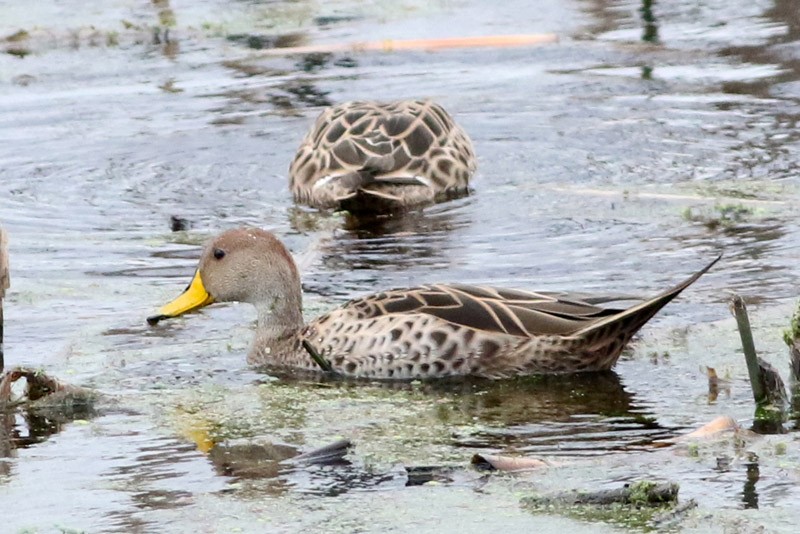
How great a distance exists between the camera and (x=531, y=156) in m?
12.5

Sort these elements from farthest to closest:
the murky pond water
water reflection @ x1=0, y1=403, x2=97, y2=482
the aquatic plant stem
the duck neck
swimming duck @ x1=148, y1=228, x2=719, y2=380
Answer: the duck neck → swimming duck @ x1=148, y1=228, x2=719, y2=380 → water reflection @ x1=0, y1=403, x2=97, y2=482 → the aquatic plant stem → the murky pond water

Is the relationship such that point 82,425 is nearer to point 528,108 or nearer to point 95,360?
point 95,360

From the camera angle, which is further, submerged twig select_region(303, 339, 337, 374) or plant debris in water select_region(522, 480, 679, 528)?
submerged twig select_region(303, 339, 337, 374)

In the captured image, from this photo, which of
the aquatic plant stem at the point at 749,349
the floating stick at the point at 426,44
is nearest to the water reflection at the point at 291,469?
the aquatic plant stem at the point at 749,349

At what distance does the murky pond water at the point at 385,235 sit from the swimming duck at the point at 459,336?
13 centimetres

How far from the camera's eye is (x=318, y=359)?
812cm

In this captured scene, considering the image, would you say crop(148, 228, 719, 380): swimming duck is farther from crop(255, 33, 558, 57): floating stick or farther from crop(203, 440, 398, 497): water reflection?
crop(255, 33, 558, 57): floating stick

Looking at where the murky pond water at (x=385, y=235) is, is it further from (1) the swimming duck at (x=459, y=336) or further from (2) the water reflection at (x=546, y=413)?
(1) the swimming duck at (x=459, y=336)

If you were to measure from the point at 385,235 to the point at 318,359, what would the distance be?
299 centimetres

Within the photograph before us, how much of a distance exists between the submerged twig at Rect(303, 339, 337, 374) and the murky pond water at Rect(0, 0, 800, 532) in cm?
19

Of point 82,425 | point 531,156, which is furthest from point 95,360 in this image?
point 531,156

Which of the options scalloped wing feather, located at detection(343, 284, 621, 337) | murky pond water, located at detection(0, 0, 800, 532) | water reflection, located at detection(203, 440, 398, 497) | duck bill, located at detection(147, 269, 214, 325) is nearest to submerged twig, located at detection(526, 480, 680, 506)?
murky pond water, located at detection(0, 0, 800, 532)

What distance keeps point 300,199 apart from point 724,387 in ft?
16.8

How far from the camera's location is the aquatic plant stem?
6.62 meters
